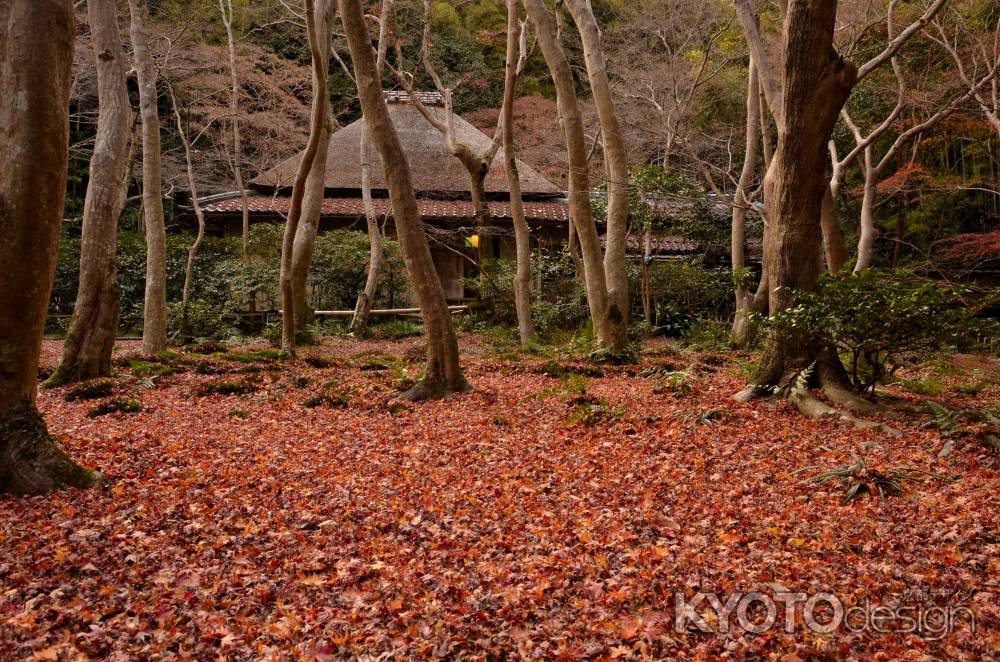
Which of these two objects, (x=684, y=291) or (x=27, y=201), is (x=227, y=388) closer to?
(x=27, y=201)

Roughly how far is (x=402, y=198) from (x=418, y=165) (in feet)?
48.4

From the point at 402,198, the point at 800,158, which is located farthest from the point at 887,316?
the point at 402,198

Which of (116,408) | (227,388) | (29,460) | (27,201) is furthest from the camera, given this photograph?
(227,388)

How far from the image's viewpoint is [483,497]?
159 inches

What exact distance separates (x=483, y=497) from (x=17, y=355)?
101 inches

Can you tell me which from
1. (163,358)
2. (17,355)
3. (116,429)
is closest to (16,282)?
(17,355)

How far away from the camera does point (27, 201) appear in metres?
3.61

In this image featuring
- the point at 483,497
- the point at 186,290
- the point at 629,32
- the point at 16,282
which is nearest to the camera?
the point at 16,282

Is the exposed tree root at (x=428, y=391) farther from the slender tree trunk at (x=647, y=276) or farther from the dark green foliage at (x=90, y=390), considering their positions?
the slender tree trunk at (x=647, y=276)

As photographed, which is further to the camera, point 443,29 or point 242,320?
point 443,29

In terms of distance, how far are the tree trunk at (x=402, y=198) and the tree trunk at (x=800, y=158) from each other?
2.96 m

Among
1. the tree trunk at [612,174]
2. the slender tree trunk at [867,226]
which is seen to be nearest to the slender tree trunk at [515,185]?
the tree trunk at [612,174]

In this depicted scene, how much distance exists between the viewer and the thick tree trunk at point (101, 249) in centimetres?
729

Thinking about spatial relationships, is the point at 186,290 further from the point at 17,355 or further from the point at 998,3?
the point at 998,3
